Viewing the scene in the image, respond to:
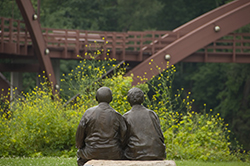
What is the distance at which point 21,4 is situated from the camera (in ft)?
51.2

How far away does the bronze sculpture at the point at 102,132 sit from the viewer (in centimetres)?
577

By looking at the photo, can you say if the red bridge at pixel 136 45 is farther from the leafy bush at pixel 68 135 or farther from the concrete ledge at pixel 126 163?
the concrete ledge at pixel 126 163

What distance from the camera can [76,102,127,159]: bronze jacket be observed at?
5.77m

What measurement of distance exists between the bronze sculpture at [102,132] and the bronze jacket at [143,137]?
0.12 m

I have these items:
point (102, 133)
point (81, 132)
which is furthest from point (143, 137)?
point (81, 132)

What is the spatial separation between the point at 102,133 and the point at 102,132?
1cm

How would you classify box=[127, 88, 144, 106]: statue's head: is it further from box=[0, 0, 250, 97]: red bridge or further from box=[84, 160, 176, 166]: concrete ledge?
box=[0, 0, 250, 97]: red bridge

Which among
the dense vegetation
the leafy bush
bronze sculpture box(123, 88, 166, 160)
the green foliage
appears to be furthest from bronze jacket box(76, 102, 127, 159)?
the dense vegetation

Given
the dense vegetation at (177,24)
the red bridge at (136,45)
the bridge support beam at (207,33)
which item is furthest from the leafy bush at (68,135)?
the dense vegetation at (177,24)

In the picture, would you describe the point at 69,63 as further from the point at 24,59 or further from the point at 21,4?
the point at 21,4

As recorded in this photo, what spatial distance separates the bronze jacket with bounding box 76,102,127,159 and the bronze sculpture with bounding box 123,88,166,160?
0.12 meters

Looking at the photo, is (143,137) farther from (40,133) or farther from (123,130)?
(40,133)

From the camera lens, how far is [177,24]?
34938 millimetres

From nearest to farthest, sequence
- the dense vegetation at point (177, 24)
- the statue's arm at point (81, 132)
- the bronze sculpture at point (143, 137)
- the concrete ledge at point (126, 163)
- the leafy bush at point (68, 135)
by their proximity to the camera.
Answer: the concrete ledge at point (126, 163) → the bronze sculpture at point (143, 137) → the statue's arm at point (81, 132) → the leafy bush at point (68, 135) → the dense vegetation at point (177, 24)
